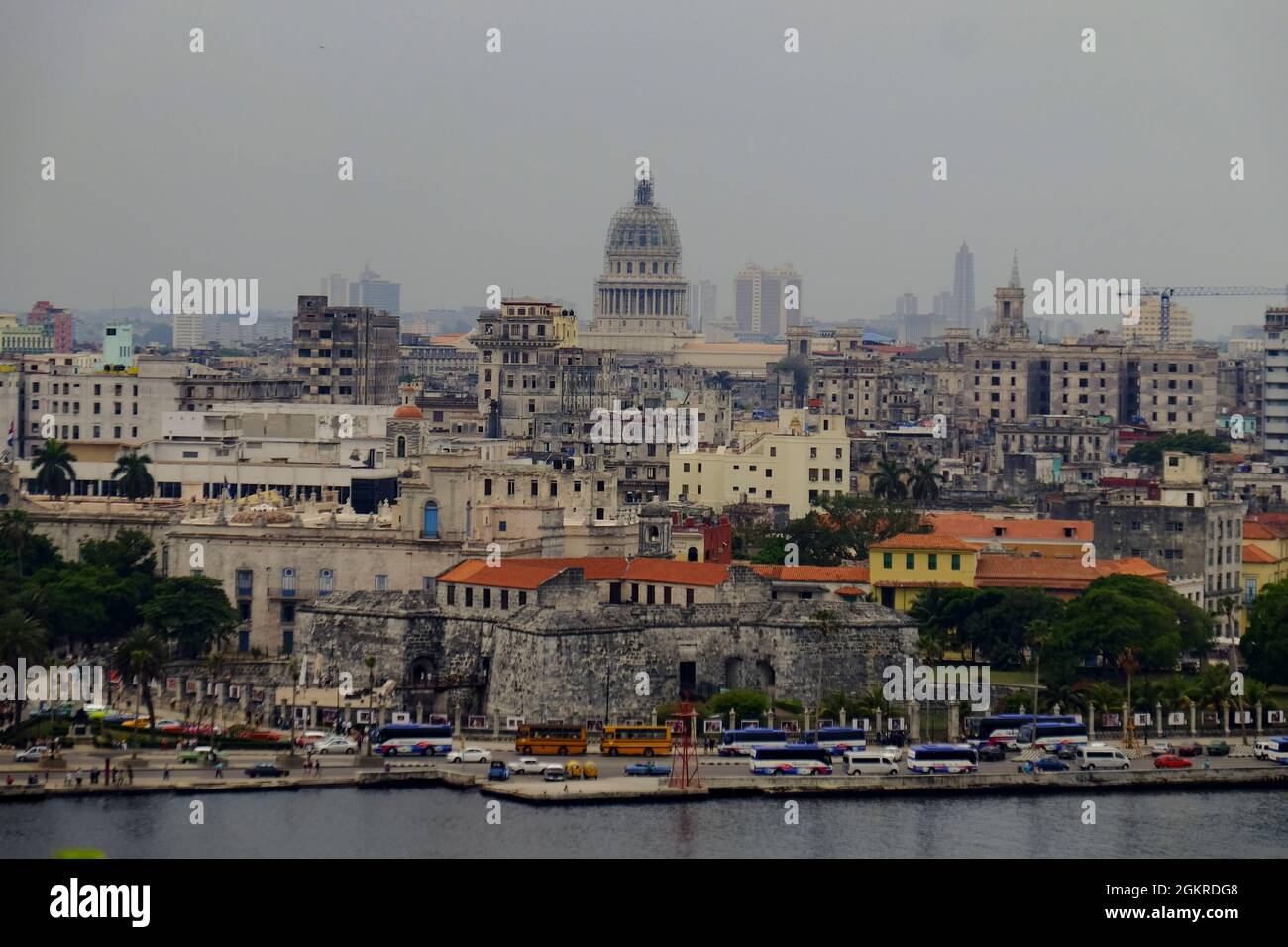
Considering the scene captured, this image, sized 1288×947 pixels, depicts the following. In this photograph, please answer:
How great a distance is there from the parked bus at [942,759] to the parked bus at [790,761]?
6.03ft

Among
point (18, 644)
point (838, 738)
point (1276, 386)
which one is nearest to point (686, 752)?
point (838, 738)

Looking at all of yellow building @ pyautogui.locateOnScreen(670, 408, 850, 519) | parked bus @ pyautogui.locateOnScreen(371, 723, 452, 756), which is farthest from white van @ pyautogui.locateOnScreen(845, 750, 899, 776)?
yellow building @ pyautogui.locateOnScreen(670, 408, 850, 519)

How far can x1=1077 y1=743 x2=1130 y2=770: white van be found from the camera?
7375cm

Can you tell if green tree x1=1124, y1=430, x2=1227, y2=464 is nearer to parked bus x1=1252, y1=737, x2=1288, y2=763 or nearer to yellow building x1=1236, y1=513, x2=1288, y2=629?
yellow building x1=1236, y1=513, x2=1288, y2=629

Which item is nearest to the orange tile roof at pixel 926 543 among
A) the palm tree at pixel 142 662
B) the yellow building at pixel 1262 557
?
the yellow building at pixel 1262 557

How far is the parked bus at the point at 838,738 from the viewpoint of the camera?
74438 millimetres

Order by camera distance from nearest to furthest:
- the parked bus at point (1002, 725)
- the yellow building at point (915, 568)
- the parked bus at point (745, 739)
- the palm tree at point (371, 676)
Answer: the parked bus at point (745, 739) → the parked bus at point (1002, 725) → the palm tree at point (371, 676) → the yellow building at point (915, 568)

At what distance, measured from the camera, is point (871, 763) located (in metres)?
72.9

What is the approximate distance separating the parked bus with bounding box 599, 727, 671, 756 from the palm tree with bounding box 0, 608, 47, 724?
12.9m

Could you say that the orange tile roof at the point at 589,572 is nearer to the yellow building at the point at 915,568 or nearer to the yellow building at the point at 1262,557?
the yellow building at the point at 915,568

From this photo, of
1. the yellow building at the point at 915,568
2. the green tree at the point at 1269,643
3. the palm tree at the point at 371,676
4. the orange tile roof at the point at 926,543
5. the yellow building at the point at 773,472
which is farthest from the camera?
the yellow building at the point at 773,472
